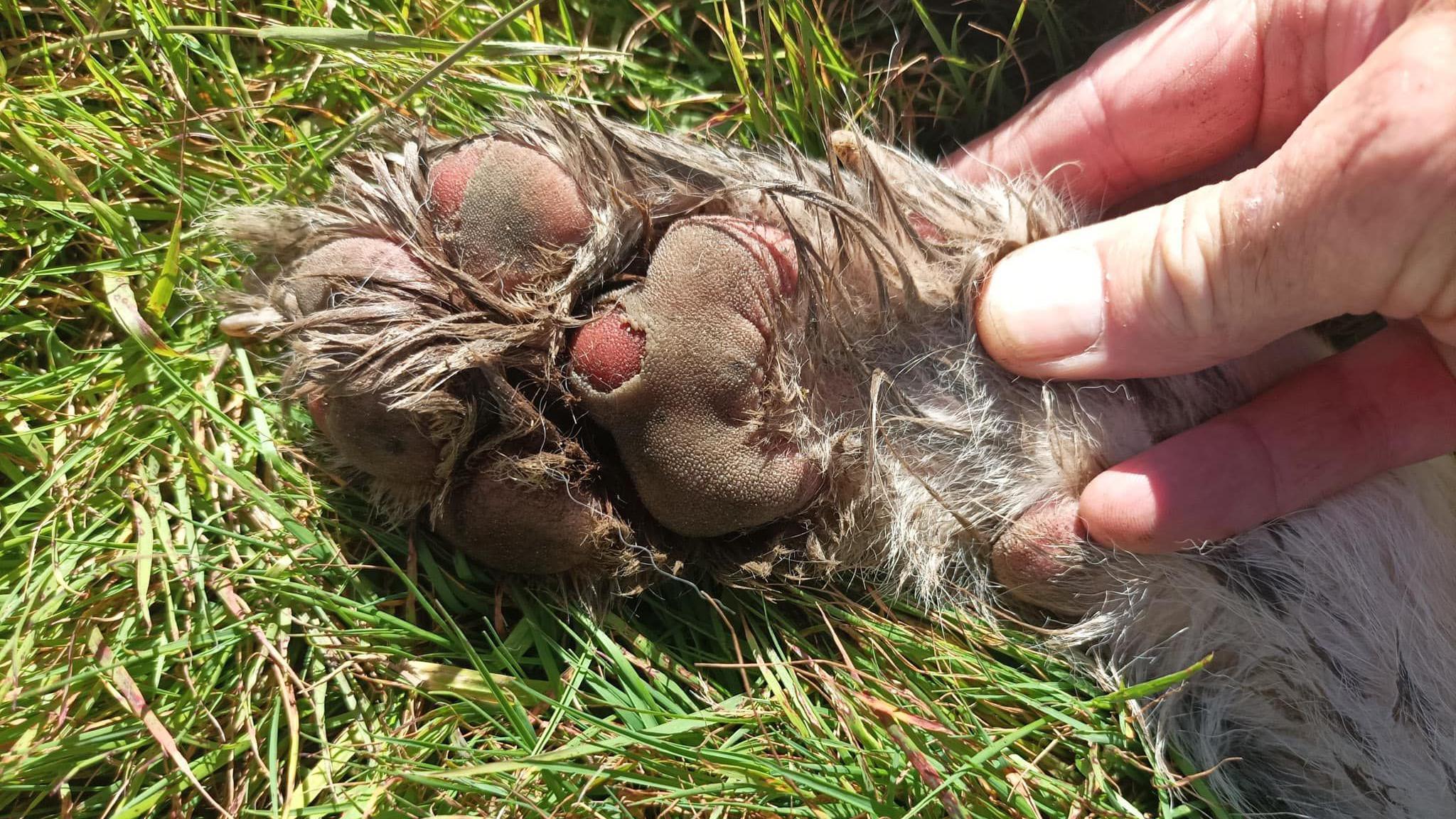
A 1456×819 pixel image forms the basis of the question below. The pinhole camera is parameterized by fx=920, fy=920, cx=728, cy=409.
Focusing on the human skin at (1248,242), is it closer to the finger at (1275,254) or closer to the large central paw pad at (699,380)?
the finger at (1275,254)

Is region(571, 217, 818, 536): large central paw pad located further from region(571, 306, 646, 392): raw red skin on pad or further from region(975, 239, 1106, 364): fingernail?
region(975, 239, 1106, 364): fingernail

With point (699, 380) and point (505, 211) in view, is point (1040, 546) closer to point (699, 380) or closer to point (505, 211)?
point (699, 380)

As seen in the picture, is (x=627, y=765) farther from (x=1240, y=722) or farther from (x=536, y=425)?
(x=1240, y=722)

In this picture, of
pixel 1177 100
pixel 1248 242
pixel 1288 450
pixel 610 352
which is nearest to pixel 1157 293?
pixel 1248 242

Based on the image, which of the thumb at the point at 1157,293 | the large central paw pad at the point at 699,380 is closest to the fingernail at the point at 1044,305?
the thumb at the point at 1157,293

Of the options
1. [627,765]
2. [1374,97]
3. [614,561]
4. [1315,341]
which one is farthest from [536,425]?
[1315,341]

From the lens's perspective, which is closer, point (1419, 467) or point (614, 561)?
point (614, 561)
